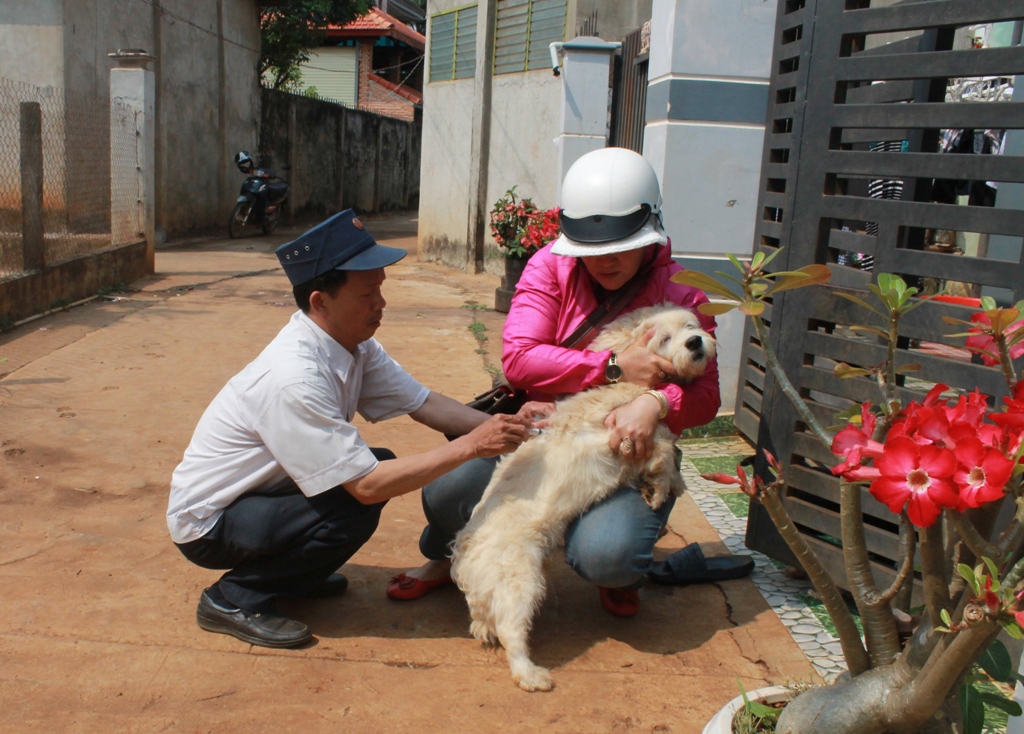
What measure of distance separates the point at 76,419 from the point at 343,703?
11.1 feet

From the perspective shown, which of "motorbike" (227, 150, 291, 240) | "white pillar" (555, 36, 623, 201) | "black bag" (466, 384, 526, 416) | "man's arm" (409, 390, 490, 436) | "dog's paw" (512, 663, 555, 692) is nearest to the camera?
"dog's paw" (512, 663, 555, 692)

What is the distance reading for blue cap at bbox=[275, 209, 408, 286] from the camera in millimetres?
2879

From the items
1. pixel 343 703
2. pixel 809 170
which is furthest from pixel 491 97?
pixel 343 703

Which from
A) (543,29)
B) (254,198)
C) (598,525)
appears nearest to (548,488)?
(598,525)

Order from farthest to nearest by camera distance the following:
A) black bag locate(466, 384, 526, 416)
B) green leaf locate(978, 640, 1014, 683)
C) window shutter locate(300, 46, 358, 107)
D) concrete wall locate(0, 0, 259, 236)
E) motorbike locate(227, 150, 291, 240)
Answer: window shutter locate(300, 46, 358, 107)
motorbike locate(227, 150, 291, 240)
concrete wall locate(0, 0, 259, 236)
black bag locate(466, 384, 526, 416)
green leaf locate(978, 640, 1014, 683)

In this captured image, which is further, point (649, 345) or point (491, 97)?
point (491, 97)

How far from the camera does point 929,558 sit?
1.89 m

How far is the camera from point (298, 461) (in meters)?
2.87

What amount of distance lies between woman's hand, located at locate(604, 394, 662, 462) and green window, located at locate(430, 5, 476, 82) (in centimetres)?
1127

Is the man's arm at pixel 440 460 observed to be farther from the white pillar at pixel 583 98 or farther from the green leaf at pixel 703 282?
the white pillar at pixel 583 98

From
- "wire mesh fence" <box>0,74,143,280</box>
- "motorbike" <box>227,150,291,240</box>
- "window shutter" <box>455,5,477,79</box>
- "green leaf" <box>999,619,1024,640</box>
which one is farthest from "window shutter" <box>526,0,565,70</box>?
"green leaf" <box>999,619,1024,640</box>

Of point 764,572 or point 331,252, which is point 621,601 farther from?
point 331,252

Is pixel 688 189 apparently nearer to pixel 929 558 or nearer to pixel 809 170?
pixel 809 170

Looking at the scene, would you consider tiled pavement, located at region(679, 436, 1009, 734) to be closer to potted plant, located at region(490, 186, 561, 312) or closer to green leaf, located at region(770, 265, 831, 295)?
green leaf, located at region(770, 265, 831, 295)
